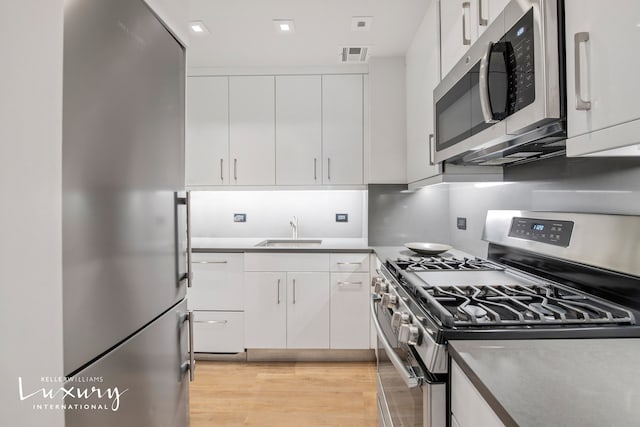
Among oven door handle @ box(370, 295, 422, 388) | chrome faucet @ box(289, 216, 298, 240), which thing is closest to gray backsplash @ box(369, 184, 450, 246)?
chrome faucet @ box(289, 216, 298, 240)

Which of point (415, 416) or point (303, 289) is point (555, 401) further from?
point (303, 289)

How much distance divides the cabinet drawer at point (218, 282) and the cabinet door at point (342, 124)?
1.03m

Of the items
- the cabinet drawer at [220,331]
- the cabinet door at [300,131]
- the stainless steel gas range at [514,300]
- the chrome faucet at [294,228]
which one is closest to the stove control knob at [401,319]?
the stainless steel gas range at [514,300]

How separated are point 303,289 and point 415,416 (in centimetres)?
165

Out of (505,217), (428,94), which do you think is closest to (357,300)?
(505,217)

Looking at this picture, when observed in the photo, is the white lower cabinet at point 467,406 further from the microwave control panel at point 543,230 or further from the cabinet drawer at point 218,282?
the cabinet drawer at point 218,282

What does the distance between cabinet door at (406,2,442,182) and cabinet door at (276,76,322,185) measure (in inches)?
29.6

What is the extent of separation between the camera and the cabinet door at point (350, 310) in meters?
2.60

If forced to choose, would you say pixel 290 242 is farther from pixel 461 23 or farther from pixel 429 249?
pixel 461 23

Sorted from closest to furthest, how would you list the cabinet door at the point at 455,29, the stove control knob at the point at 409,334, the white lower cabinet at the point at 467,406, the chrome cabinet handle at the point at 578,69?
the white lower cabinet at the point at 467,406
the chrome cabinet handle at the point at 578,69
the stove control knob at the point at 409,334
the cabinet door at the point at 455,29

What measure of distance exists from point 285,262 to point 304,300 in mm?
322

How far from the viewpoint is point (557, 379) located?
659mm
